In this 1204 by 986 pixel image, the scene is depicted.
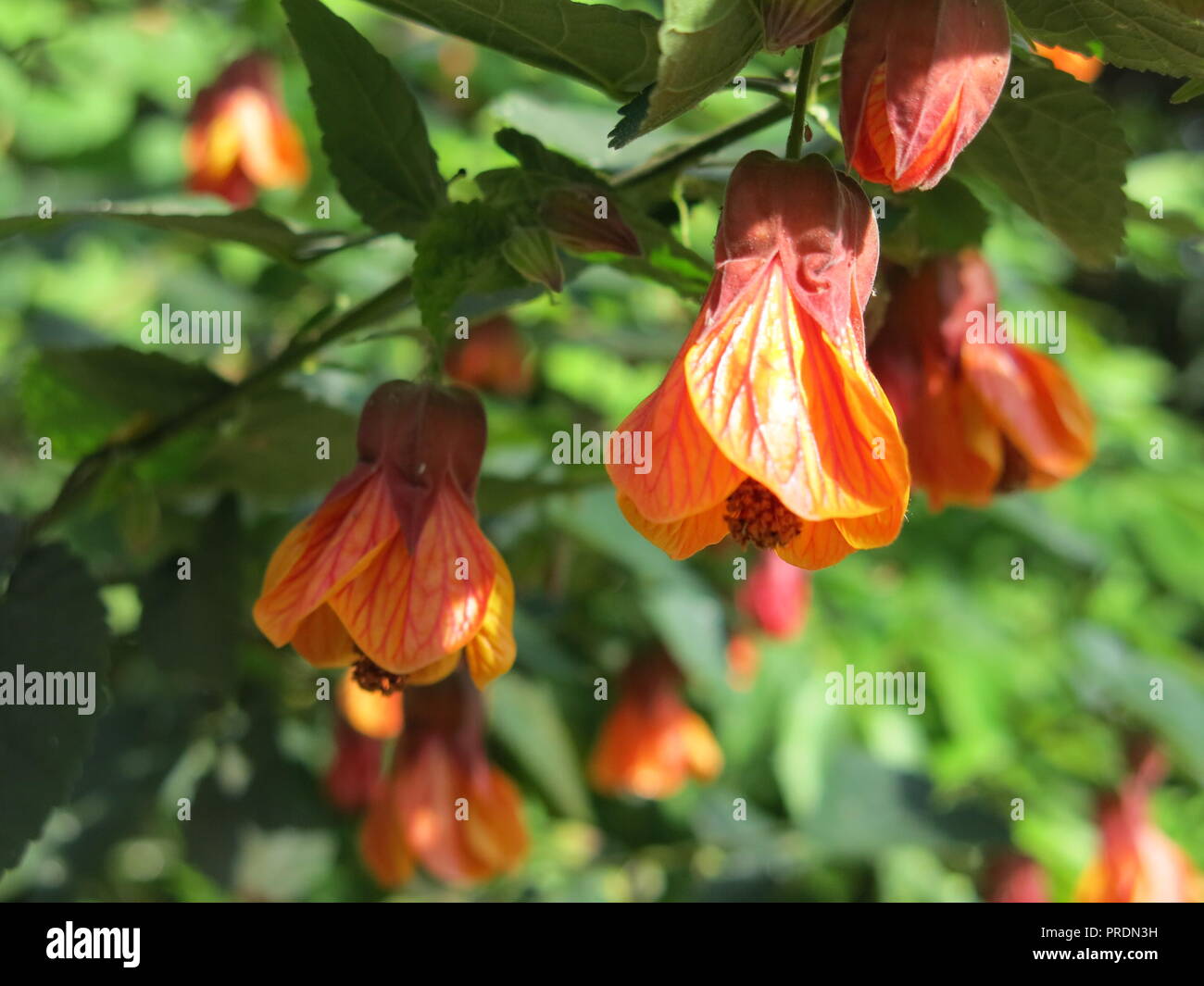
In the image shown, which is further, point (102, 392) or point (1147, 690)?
point (1147, 690)

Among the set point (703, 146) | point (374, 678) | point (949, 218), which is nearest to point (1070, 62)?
point (949, 218)

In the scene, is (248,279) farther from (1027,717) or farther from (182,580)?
(1027,717)

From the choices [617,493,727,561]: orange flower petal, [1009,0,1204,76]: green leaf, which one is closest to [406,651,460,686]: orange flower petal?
[617,493,727,561]: orange flower petal

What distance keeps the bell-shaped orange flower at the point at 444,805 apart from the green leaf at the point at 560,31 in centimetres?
67

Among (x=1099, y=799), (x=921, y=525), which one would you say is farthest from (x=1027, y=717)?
(x=921, y=525)

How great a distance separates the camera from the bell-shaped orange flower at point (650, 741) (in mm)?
1274

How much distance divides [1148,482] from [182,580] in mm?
1093

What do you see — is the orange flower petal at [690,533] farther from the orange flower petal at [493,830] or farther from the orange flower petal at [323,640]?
the orange flower petal at [493,830]

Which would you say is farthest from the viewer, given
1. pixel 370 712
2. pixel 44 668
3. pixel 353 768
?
pixel 353 768

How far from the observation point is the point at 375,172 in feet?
1.81

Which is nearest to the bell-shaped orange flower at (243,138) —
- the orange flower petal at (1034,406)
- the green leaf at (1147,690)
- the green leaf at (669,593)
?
the green leaf at (669,593)

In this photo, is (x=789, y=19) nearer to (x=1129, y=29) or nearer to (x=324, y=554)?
(x=1129, y=29)

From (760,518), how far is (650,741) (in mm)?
859

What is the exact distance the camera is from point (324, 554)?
0.50 m
